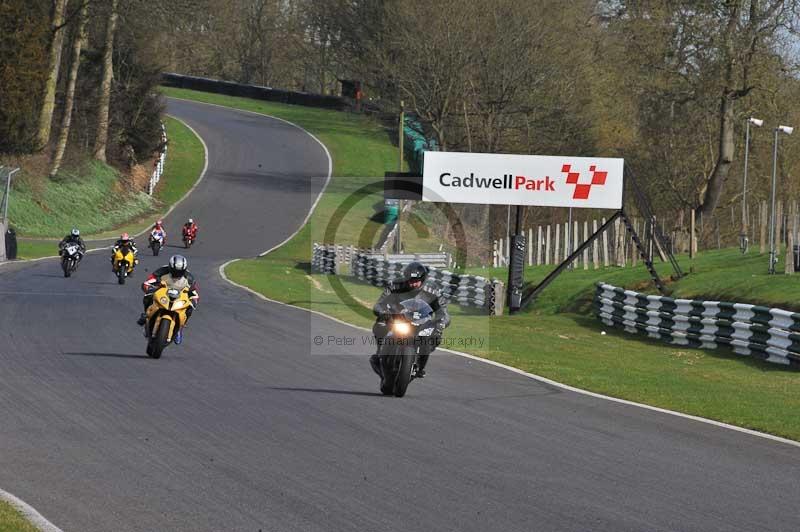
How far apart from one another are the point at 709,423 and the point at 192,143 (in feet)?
221

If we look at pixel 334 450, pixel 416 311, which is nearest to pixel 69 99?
pixel 416 311

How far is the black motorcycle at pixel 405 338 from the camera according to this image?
13.2 metres

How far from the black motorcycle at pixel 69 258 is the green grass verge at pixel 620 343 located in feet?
16.5

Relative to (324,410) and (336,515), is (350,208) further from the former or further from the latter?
(336,515)

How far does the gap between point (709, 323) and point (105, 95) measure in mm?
43561

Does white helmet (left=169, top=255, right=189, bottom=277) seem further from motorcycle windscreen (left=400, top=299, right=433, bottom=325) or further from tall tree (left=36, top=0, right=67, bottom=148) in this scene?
tall tree (left=36, top=0, right=67, bottom=148)

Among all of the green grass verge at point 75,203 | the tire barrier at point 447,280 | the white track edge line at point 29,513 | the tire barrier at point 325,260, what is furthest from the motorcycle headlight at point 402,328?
the green grass verge at point 75,203

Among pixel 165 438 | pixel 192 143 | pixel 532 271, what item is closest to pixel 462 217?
pixel 532 271

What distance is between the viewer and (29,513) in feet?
24.9

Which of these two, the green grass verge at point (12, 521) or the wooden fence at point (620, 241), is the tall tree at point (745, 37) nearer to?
the wooden fence at point (620, 241)

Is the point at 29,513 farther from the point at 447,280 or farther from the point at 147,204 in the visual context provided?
the point at 147,204

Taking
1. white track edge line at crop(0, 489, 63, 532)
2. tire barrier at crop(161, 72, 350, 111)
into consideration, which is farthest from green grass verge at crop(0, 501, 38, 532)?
tire barrier at crop(161, 72, 350, 111)

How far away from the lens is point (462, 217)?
4856 cm

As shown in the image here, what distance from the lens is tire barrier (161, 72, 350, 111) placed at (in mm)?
93125
